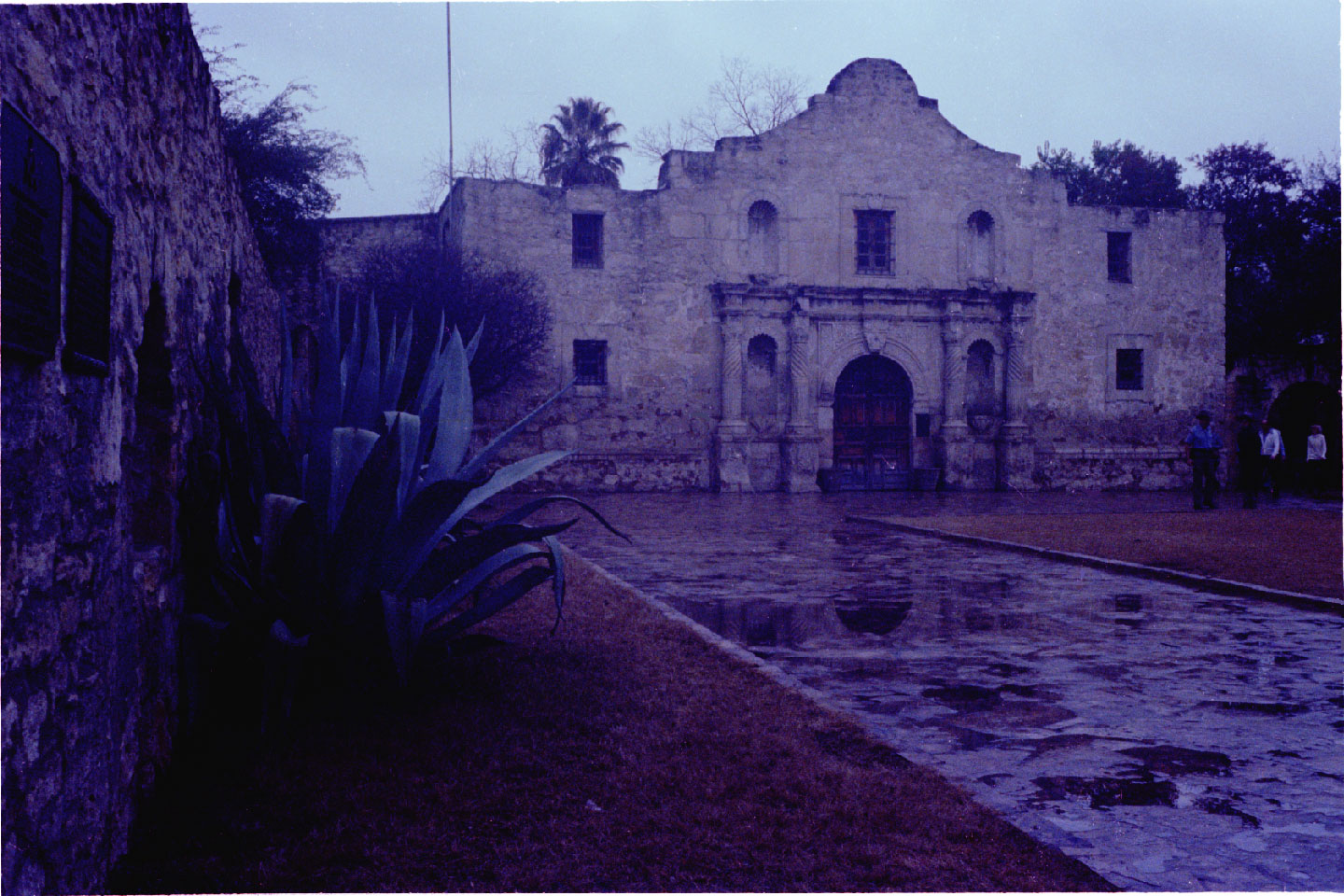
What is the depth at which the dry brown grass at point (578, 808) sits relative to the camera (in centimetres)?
285

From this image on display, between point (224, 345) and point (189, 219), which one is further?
point (224, 345)

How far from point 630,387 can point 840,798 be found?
62.0 feet

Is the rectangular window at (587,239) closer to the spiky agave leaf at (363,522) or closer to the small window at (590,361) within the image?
the small window at (590,361)

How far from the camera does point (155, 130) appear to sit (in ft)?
12.0

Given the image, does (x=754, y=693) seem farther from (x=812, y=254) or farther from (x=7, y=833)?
(x=812, y=254)

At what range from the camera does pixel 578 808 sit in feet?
11.0

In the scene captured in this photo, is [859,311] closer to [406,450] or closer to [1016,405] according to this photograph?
[1016,405]

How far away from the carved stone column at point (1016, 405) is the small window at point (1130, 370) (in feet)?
7.95

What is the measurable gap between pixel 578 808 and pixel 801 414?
19510mm

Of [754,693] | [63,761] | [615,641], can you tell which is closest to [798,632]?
[615,641]

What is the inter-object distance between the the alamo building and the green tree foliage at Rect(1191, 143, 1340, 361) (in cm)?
331

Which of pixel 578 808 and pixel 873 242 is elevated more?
pixel 873 242

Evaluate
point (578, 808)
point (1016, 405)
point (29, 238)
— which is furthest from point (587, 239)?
point (29, 238)

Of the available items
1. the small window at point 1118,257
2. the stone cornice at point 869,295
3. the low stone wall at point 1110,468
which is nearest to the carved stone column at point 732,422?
the stone cornice at point 869,295
